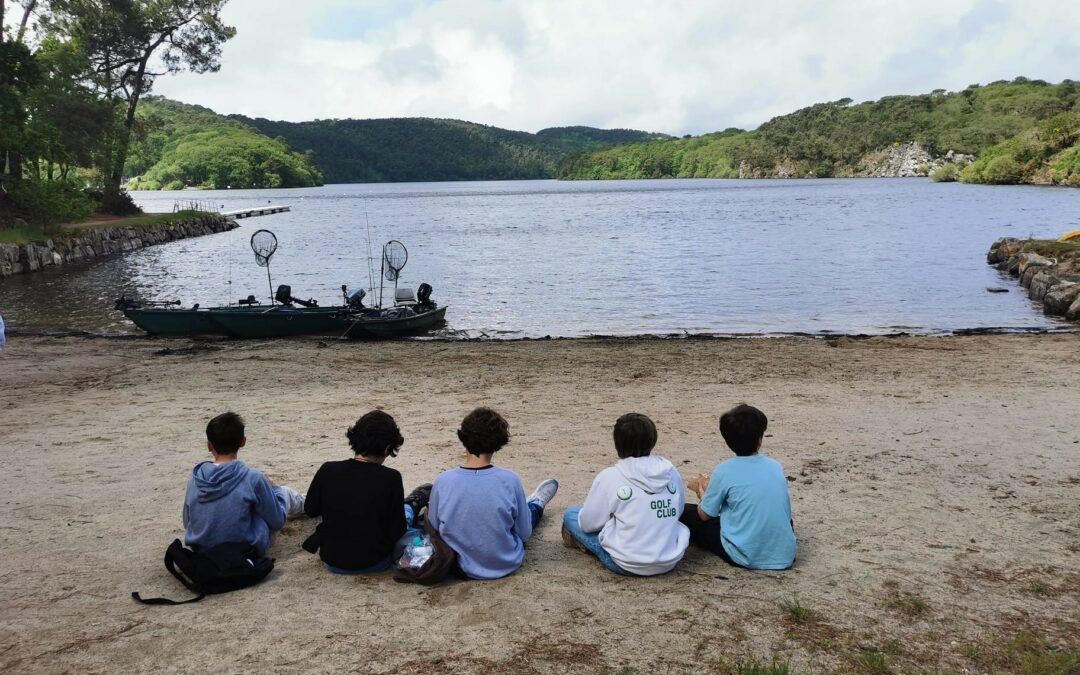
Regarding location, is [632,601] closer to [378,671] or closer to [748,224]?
[378,671]

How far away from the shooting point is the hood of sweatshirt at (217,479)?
5.11 metres

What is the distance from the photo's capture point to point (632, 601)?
4820 mm

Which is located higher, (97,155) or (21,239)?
(97,155)

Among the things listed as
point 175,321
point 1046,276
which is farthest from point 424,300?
point 1046,276

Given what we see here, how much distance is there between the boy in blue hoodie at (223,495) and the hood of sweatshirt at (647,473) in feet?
7.87

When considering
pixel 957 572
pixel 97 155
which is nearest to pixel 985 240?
pixel 957 572

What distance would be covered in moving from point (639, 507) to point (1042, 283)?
22296 mm

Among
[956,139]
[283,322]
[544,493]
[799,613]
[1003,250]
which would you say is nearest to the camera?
[799,613]

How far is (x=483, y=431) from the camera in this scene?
4969 mm

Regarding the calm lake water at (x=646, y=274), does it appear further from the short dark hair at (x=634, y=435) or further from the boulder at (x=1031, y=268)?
the short dark hair at (x=634, y=435)

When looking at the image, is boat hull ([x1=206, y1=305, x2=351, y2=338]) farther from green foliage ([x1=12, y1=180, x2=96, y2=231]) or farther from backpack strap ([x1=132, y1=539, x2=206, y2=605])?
green foliage ([x1=12, y1=180, x2=96, y2=231])

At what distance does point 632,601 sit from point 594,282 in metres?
25.7

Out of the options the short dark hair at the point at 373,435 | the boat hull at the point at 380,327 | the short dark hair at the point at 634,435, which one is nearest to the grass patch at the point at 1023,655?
the short dark hair at the point at 634,435

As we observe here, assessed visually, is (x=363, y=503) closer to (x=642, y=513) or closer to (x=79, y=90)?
(x=642, y=513)
